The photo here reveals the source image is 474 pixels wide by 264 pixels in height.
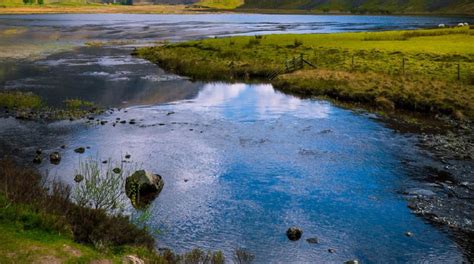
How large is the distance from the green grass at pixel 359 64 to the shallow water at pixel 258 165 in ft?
19.4

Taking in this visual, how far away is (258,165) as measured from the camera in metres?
31.3

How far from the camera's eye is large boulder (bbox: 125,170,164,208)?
2497 cm

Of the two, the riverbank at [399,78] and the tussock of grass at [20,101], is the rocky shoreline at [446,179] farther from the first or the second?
the tussock of grass at [20,101]

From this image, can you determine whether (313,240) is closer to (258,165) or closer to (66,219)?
(66,219)

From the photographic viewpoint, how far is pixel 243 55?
273ft

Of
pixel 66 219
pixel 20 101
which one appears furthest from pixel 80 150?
pixel 20 101

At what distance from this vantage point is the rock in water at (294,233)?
68.5 ft

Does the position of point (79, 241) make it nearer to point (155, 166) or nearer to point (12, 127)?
point (155, 166)

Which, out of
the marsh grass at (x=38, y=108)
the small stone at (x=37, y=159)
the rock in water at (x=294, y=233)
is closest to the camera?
the rock in water at (x=294, y=233)

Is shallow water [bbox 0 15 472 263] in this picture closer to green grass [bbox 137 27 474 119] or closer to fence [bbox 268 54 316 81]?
green grass [bbox 137 27 474 119]

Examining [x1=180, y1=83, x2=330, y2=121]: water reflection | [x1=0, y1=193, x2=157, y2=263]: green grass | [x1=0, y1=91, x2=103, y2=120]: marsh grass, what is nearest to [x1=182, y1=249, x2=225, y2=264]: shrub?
[x1=0, y1=193, x2=157, y2=263]: green grass

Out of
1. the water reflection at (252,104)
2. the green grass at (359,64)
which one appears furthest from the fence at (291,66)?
the water reflection at (252,104)

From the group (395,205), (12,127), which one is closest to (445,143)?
(395,205)

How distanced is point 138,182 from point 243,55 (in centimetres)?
→ 6051
